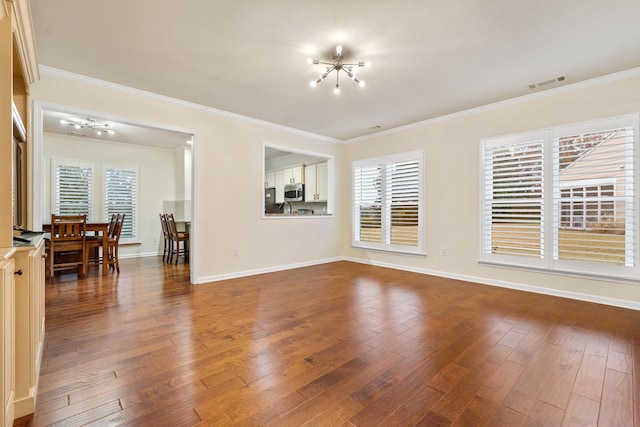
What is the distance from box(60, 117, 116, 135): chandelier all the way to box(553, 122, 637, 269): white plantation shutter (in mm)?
7289

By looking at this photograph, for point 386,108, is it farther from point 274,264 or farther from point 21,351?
point 21,351

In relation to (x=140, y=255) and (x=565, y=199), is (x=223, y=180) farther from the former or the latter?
(x=565, y=199)

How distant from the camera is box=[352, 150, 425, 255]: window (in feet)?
17.0

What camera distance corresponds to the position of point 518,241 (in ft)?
13.1

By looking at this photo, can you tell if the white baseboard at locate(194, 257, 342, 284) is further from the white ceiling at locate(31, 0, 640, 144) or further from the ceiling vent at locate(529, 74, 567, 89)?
the ceiling vent at locate(529, 74, 567, 89)

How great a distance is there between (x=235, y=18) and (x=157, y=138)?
4.81 meters

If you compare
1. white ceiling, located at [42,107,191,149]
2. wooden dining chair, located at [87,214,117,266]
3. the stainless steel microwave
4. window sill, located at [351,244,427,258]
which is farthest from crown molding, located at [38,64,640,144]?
wooden dining chair, located at [87,214,117,266]

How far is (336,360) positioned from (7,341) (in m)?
1.77

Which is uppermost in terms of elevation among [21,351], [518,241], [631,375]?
[518,241]

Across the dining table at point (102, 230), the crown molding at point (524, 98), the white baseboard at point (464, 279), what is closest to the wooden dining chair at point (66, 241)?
the dining table at point (102, 230)

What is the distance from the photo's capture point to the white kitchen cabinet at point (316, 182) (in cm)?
675

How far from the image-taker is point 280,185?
8.16 metres

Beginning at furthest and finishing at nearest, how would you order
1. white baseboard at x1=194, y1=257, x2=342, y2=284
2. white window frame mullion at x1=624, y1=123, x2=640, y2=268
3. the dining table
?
the dining table → white baseboard at x1=194, y1=257, x2=342, y2=284 → white window frame mullion at x1=624, y1=123, x2=640, y2=268

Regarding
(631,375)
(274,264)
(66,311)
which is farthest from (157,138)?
(631,375)
